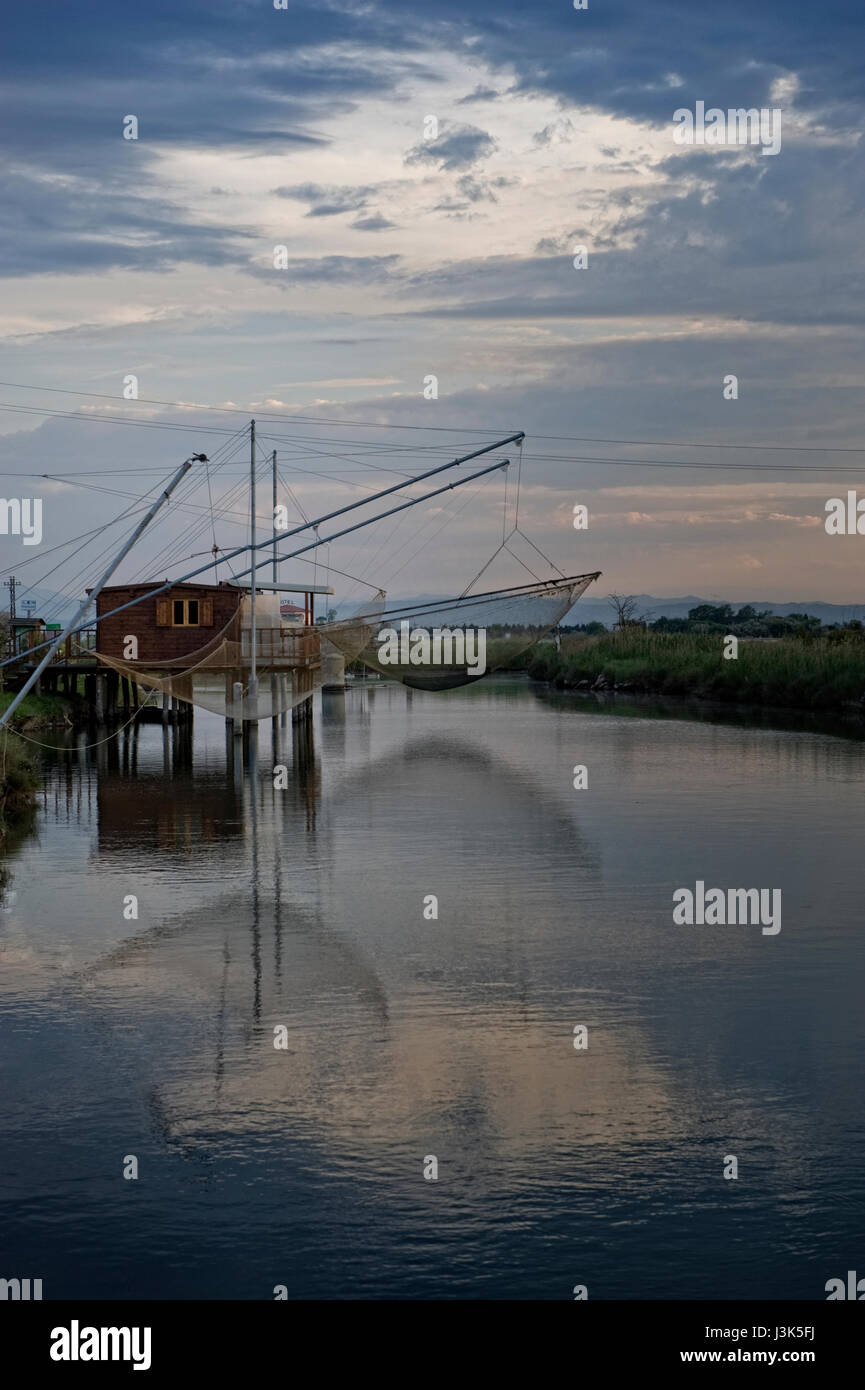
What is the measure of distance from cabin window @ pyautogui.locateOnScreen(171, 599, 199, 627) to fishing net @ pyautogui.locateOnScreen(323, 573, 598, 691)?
10.9m

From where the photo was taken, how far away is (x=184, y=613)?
51.8 meters

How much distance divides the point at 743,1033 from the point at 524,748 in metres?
30.6

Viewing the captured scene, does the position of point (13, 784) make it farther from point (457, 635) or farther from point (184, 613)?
point (184, 613)

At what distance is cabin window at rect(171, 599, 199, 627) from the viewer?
51656mm

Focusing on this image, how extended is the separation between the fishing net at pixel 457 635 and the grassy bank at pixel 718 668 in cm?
2038

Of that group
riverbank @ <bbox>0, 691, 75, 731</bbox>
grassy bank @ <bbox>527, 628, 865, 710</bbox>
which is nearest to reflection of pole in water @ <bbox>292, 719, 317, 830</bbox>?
riverbank @ <bbox>0, 691, 75, 731</bbox>

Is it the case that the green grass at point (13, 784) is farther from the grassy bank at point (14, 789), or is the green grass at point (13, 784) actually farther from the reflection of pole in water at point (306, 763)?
A: the reflection of pole in water at point (306, 763)

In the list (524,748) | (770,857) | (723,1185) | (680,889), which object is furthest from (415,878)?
(524,748)

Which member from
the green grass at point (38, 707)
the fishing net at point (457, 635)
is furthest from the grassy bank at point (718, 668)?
the green grass at point (38, 707)

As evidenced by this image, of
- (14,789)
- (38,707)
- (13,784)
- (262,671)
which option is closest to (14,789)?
(14,789)

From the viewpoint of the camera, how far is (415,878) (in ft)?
70.9

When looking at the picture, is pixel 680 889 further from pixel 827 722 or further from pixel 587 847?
pixel 827 722

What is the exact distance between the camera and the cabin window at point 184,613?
51656 mm
